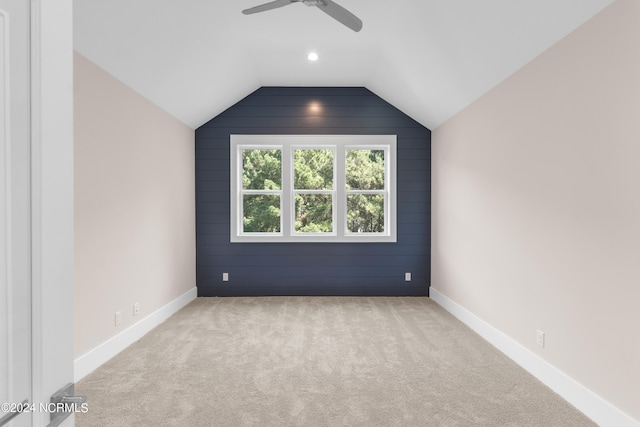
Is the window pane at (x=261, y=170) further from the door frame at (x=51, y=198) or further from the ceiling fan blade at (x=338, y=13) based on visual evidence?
the door frame at (x=51, y=198)

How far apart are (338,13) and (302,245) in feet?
11.6

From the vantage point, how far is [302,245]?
5871mm

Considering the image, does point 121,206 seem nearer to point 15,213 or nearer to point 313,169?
point 313,169

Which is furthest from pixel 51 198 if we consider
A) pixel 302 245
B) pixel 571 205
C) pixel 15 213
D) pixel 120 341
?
pixel 302 245

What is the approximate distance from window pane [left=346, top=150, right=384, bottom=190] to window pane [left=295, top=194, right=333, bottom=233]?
0.44 metres

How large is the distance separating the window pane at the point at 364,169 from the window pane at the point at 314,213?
439 mm

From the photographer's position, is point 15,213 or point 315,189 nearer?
point 15,213

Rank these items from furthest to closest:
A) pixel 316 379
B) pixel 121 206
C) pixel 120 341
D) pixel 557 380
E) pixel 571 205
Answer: pixel 121 206 → pixel 120 341 → pixel 316 379 → pixel 557 380 → pixel 571 205

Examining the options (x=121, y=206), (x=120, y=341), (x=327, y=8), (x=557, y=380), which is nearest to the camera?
(x=557, y=380)

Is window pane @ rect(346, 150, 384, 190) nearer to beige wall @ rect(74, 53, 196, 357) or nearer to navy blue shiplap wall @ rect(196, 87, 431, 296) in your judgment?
navy blue shiplap wall @ rect(196, 87, 431, 296)

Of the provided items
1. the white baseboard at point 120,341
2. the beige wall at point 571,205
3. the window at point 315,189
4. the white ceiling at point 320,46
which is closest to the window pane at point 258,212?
the window at point 315,189

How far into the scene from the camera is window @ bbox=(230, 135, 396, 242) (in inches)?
231

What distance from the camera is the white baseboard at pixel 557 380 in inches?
88.0

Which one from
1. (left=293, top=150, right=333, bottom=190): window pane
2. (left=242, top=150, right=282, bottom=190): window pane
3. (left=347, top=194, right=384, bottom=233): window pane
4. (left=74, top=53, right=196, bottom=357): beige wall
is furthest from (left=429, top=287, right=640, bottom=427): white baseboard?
(left=74, top=53, right=196, bottom=357): beige wall
